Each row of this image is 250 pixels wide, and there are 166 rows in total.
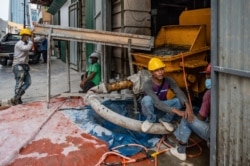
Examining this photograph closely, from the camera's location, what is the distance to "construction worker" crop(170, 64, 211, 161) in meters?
3.44

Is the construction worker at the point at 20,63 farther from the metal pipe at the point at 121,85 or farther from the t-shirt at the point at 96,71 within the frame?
the metal pipe at the point at 121,85

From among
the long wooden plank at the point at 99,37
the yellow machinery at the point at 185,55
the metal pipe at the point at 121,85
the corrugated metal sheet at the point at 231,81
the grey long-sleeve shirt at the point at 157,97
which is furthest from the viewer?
the long wooden plank at the point at 99,37

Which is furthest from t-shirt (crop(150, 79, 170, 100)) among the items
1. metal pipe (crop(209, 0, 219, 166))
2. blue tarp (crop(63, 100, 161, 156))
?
metal pipe (crop(209, 0, 219, 166))

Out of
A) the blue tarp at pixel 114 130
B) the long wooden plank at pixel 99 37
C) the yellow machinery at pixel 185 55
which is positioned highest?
the long wooden plank at pixel 99 37

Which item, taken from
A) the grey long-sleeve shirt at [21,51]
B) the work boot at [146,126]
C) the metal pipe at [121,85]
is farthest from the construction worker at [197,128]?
the grey long-sleeve shirt at [21,51]

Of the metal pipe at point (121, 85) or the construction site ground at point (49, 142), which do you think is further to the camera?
the metal pipe at point (121, 85)

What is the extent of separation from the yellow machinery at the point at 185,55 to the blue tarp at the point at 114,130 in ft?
3.10

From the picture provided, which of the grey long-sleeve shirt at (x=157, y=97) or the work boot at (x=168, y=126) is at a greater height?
the grey long-sleeve shirt at (x=157, y=97)

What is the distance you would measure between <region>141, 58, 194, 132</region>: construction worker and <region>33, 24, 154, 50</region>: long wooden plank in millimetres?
1522

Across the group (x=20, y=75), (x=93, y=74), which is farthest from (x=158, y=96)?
(x=20, y=75)

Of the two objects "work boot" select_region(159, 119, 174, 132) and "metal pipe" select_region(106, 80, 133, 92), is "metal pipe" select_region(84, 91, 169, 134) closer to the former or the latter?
"work boot" select_region(159, 119, 174, 132)

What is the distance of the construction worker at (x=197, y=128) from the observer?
3.44 meters

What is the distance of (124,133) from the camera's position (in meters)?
4.45

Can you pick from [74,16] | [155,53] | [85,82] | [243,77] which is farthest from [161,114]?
[74,16]
